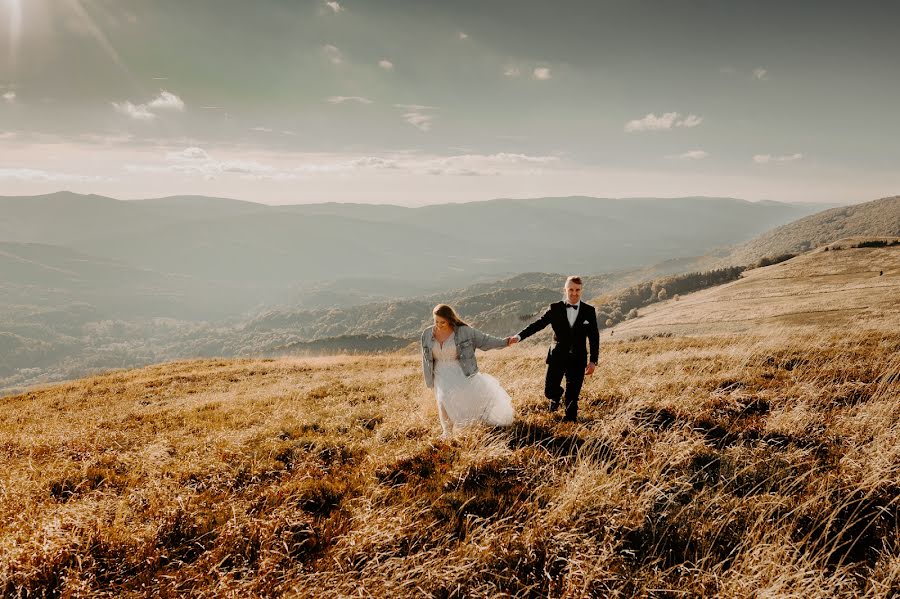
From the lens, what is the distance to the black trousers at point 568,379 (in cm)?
712

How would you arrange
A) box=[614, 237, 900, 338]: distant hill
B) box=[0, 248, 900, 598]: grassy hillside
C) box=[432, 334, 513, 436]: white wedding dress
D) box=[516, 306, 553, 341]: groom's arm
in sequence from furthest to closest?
1. box=[614, 237, 900, 338]: distant hill
2. box=[516, 306, 553, 341]: groom's arm
3. box=[432, 334, 513, 436]: white wedding dress
4. box=[0, 248, 900, 598]: grassy hillside

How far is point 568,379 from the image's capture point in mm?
7270

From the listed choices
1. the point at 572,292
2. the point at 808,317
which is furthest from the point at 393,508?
the point at 808,317

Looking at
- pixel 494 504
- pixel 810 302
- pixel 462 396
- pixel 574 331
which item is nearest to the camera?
pixel 494 504

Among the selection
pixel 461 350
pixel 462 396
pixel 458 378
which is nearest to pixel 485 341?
pixel 461 350

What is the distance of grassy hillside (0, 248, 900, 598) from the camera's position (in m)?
3.46

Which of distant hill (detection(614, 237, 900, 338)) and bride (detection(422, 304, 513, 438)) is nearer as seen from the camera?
bride (detection(422, 304, 513, 438))

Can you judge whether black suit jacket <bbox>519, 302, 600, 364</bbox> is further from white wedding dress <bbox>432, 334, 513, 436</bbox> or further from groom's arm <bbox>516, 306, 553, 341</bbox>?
white wedding dress <bbox>432, 334, 513, 436</bbox>

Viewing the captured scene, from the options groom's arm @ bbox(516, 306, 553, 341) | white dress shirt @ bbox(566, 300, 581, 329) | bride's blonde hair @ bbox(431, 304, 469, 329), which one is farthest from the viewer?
groom's arm @ bbox(516, 306, 553, 341)

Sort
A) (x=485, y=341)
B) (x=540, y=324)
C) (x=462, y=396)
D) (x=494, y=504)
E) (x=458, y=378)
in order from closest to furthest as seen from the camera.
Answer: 1. (x=494, y=504)
2. (x=462, y=396)
3. (x=458, y=378)
4. (x=485, y=341)
5. (x=540, y=324)

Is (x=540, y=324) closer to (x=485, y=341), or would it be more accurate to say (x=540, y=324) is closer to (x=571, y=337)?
(x=571, y=337)

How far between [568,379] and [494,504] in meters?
3.29

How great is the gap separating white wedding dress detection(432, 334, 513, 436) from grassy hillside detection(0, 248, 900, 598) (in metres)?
0.35

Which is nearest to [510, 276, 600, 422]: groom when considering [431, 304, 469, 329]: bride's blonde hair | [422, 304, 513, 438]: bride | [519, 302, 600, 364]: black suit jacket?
[519, 302, 600, 364]: black suit jacket
